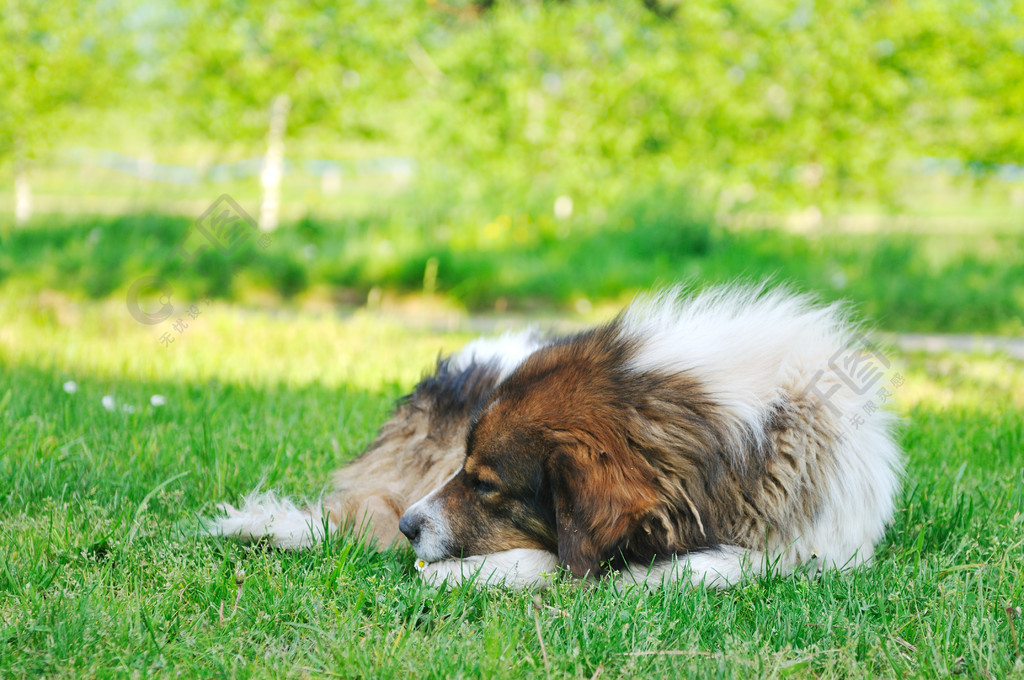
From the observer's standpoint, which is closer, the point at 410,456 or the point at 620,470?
the point at 620,470

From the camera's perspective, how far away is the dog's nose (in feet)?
9.73

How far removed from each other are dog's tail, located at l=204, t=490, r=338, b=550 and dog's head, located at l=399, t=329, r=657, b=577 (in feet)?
1.06

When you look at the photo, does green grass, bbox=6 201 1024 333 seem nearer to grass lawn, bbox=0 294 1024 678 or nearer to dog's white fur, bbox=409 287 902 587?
grass lawn, bbox=0 294 1024 678

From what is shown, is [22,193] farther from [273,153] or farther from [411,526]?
[411,526]

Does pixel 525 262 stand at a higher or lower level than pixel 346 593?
higher

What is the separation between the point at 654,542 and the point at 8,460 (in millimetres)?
2691

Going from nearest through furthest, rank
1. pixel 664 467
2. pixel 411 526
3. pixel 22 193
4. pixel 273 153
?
pixel 664 467 < pixel 411 526 < pixel 273 153 < pixel 22 193

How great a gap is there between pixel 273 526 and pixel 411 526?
20.0 inches

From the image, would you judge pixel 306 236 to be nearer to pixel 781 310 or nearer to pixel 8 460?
pixel 8 460

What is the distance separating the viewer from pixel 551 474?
8.89 feet

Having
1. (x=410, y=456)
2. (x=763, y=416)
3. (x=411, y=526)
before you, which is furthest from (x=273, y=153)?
(x=763, y=416)

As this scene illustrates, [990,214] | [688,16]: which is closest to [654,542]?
[688,16]

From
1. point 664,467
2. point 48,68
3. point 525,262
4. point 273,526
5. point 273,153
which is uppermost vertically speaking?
point 48,68

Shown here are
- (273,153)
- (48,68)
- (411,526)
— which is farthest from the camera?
(273,153)
